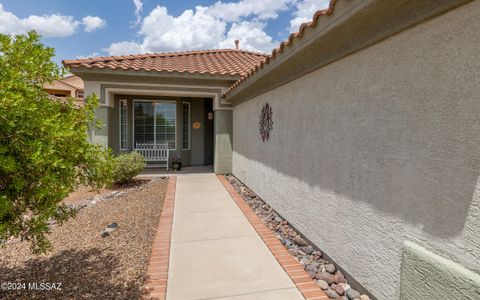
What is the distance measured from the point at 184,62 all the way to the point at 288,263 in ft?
32.6

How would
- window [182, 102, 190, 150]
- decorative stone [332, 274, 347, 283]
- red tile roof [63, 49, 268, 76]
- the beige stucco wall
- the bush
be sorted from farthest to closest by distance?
1. window [182, 102, 190, 150]
2. red tile roof [63, 49, 268, 76]
3. the bush
4. decorative stone [332, 274, 347, 283]
5. the beige stucco wall

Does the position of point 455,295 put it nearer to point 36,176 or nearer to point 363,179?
point 363,179

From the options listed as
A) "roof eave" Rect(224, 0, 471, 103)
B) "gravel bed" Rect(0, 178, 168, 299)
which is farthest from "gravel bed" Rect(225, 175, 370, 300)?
"roof eave" Rect(224, 0, 471, 103)

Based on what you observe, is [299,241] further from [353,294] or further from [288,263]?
[353,294]

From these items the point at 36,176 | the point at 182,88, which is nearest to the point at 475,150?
the point at 36,176

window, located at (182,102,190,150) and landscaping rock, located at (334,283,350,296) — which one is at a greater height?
window, located at (182,102,190,150)

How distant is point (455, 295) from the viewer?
2.02 m

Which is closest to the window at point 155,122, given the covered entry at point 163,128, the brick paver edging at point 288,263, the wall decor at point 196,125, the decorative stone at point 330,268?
the covered entry at point 163,128

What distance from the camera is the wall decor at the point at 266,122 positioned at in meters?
6.31

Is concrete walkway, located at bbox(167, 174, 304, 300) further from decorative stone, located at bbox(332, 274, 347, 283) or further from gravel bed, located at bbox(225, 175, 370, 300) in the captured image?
decorative stone, located at bbox(332, 274, 347, 283)

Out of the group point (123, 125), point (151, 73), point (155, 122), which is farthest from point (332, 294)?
point (123, 125)

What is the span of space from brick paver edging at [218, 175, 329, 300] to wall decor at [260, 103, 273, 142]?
1.78 meters

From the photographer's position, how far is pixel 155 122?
12.3 metres

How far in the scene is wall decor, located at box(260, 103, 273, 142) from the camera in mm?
6312
